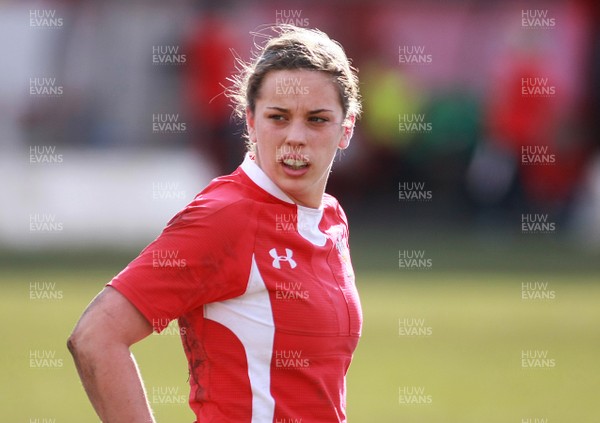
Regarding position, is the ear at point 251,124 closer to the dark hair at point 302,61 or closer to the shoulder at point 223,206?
the dark hair at point 302,61

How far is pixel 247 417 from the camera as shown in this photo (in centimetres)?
355

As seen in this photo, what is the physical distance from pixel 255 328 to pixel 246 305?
0.07m

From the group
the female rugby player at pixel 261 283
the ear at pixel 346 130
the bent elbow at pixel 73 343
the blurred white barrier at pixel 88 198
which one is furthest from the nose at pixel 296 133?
the blurred white barrier at pixel 88 198

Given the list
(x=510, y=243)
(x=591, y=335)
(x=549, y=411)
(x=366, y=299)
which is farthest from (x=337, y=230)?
(x=510, y=243)

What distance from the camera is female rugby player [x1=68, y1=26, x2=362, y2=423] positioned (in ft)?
11.0

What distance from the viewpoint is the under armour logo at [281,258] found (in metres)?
3.64

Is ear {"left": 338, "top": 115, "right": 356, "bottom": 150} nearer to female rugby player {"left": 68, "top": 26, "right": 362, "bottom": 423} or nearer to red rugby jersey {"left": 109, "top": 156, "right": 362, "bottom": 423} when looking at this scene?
female rugby player {"left": 68, "top": 26, "right": 362, "bottom": 423}

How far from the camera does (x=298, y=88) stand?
3.87 meters

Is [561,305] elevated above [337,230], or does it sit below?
below

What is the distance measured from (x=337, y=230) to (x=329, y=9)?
1637cm

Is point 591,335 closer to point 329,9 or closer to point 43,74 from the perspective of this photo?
point 329,9

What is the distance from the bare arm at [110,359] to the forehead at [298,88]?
2.87 feet

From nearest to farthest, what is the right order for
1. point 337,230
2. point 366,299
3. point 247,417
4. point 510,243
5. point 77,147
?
point 247,417
point 337,230
point 366,299
point 510,243
point 77,147

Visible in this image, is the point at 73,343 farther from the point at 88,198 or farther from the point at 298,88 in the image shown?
the point at 88,198
